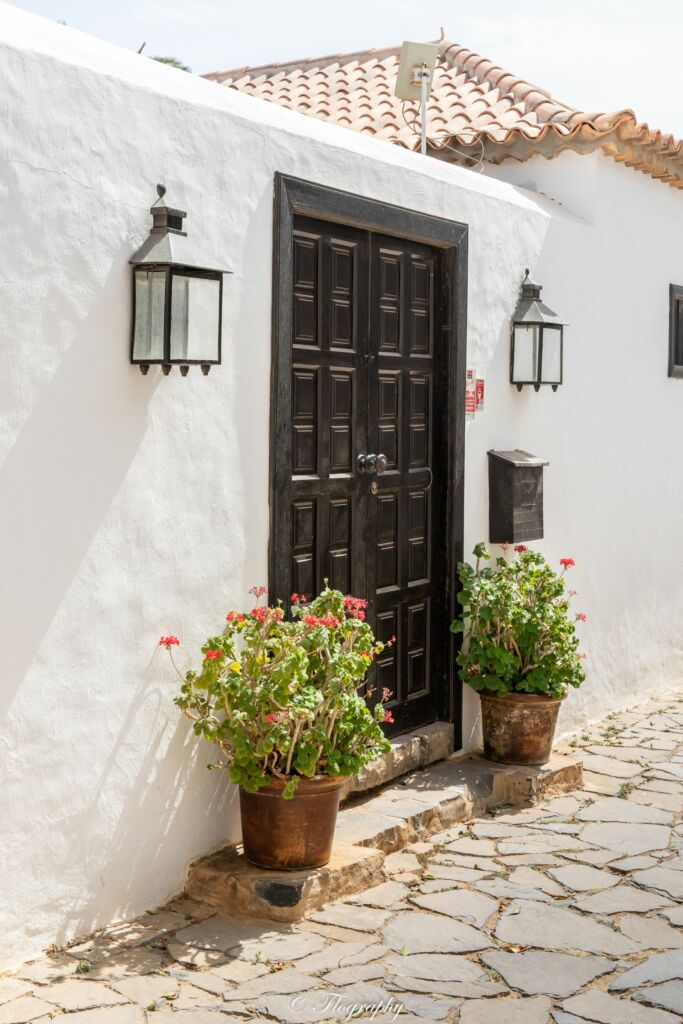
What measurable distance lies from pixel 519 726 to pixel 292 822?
2043mm

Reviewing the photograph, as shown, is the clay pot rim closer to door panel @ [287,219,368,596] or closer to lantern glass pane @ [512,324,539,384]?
door panel @ [287,219,368,596]

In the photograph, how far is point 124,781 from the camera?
454cm

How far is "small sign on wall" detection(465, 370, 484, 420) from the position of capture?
21.7 feet

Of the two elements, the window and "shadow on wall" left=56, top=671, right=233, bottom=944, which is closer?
"shadow on wall" left=56, top=671, right=233, bottom=944

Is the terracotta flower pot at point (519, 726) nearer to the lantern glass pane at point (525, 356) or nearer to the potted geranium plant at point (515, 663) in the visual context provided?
the potted geranium plant at point (515, 663)

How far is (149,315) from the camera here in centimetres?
446

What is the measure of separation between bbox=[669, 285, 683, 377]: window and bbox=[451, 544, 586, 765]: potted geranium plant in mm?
3387

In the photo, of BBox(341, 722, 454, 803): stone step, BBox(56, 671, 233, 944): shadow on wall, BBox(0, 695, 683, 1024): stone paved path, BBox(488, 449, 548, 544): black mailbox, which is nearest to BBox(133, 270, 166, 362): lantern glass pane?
BBox(56, 671, 233, 944): shadow on wall

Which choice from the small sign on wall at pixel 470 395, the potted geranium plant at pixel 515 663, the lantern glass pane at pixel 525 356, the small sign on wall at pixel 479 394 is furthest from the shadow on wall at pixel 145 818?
the lantern glass pane at pixel 525 356

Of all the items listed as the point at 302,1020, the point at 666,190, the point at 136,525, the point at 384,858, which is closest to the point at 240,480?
the point at 136,525

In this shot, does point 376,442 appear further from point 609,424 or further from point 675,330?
point 675,330

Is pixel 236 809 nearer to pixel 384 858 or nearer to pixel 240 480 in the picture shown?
pixel 384 858

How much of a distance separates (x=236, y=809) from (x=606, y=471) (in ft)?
13.7

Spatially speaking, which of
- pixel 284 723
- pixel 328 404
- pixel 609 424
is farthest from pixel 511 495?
pixel 284 723
